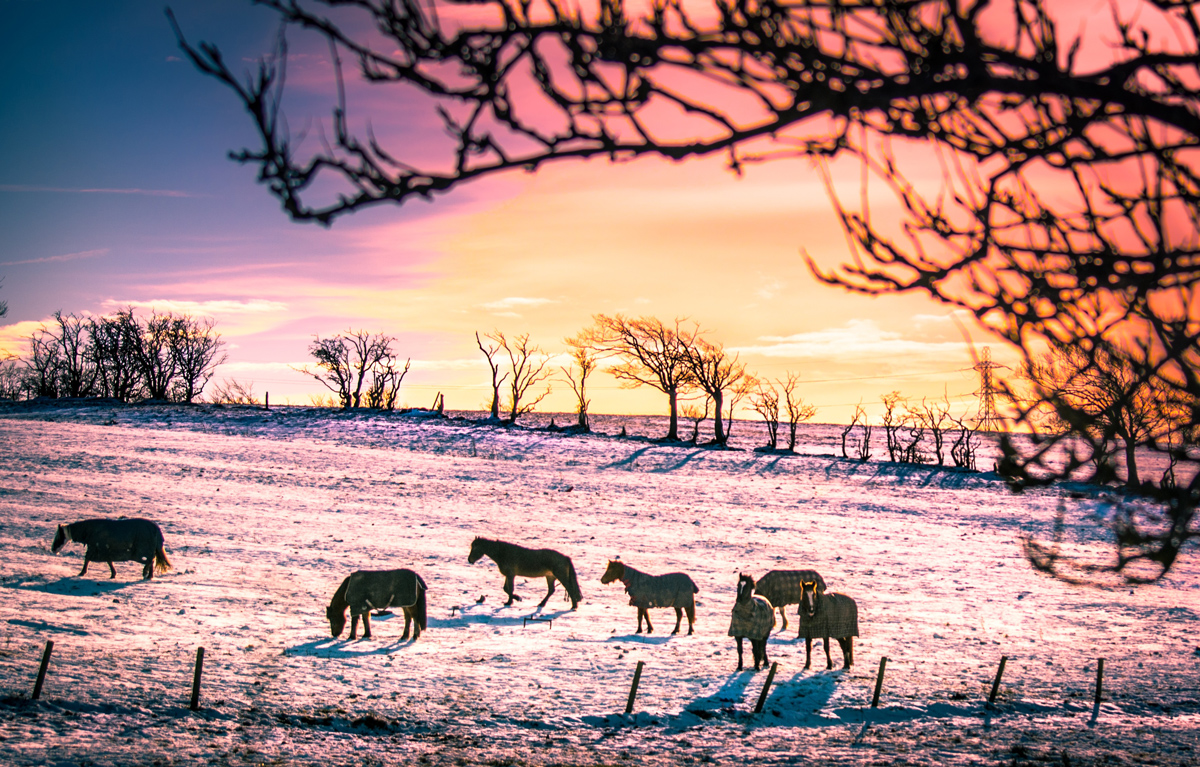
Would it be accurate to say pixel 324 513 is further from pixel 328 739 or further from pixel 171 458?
pixel 328 739

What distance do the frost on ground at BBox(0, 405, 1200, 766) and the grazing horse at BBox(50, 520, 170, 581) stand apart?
0.49 metres

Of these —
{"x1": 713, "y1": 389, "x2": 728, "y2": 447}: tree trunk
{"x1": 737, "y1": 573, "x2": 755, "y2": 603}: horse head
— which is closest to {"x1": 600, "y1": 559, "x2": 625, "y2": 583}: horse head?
{"x1": 737, "y1": 573, "x2": 755, "y2": 603}: horse head

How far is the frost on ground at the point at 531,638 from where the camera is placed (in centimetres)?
1002

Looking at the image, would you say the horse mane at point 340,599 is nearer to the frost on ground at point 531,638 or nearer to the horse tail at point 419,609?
the frost on ground at point 531,638

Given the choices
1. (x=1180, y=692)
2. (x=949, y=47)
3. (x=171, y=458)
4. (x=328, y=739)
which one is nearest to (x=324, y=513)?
(x=171, y=458)

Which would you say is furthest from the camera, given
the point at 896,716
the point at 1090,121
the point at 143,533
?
the point at 143,533

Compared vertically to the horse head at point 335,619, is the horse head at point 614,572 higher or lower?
higher

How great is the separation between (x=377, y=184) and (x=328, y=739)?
28.0 feet

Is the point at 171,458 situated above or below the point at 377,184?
below

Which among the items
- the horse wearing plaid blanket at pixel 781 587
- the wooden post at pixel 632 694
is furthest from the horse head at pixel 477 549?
the wooden post at pixel 632 694

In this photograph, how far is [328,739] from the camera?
32.1 ft

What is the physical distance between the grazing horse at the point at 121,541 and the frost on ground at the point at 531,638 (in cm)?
49

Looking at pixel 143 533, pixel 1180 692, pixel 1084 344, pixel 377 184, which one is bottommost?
pixel 1180 692

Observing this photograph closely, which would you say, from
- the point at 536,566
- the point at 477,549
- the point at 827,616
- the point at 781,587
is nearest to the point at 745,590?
the point at 827,616
